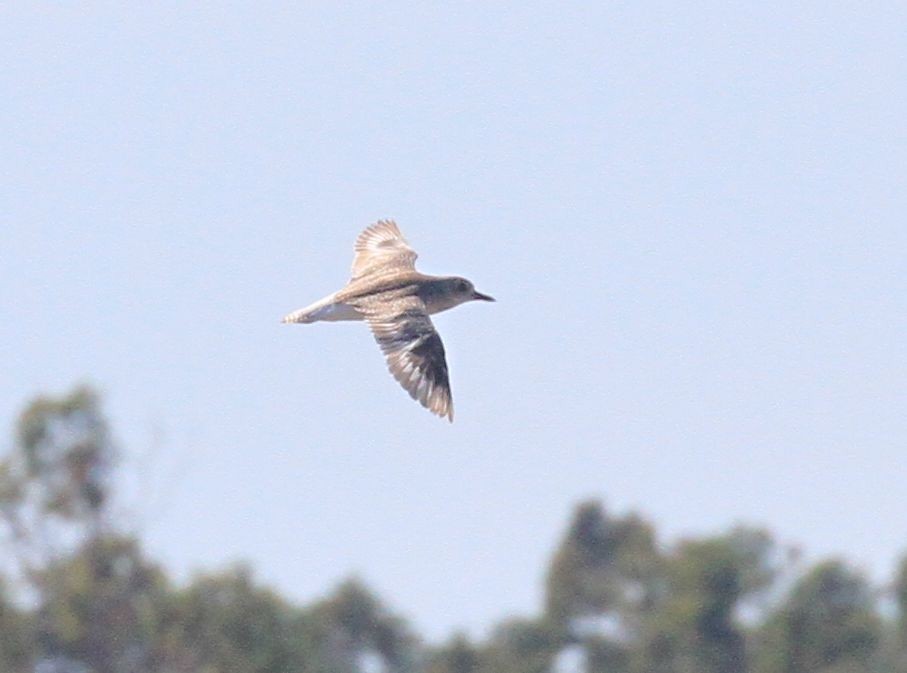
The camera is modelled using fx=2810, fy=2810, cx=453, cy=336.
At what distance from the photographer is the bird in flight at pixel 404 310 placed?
872 inches

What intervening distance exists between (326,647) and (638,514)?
12020 millimetres

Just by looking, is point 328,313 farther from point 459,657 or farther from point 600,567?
point 600,567

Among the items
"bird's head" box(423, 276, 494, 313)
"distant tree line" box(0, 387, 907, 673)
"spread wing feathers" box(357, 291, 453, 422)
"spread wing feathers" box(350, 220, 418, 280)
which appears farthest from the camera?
"distant tree line" box(0, 387, 907, 673)

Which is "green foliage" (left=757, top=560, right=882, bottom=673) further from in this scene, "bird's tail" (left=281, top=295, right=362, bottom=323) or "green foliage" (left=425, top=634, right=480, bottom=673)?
"bird's tail" (left=281, top=295, right=362, bottom=323)

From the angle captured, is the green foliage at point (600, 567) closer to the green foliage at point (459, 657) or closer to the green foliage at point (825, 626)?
the green foliage at point (459, 657)

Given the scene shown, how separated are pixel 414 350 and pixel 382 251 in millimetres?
4317

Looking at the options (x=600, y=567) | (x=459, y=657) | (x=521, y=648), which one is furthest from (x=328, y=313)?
(x=600, y=567)

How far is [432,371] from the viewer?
22219 millimetres

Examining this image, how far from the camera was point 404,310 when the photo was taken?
75.7ft

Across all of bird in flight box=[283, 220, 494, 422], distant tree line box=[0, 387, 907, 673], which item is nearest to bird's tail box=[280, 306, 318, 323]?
bird in flight box=[283, 220, 494, 422]

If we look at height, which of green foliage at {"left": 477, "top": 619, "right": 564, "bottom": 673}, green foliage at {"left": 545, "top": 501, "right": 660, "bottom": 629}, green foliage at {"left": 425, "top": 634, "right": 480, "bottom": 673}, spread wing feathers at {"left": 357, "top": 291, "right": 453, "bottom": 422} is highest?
green foliage at {"left": 545, "top": 501, "right": 660, "bottom": 629}

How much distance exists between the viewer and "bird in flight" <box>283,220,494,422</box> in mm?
22141

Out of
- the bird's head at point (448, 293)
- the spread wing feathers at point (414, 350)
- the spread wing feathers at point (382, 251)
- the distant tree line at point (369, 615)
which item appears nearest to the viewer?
the spread wing feathers at point (414, 350)

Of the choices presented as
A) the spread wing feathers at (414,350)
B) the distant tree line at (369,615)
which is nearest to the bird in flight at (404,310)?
the spread wing feathers at (414,350)
